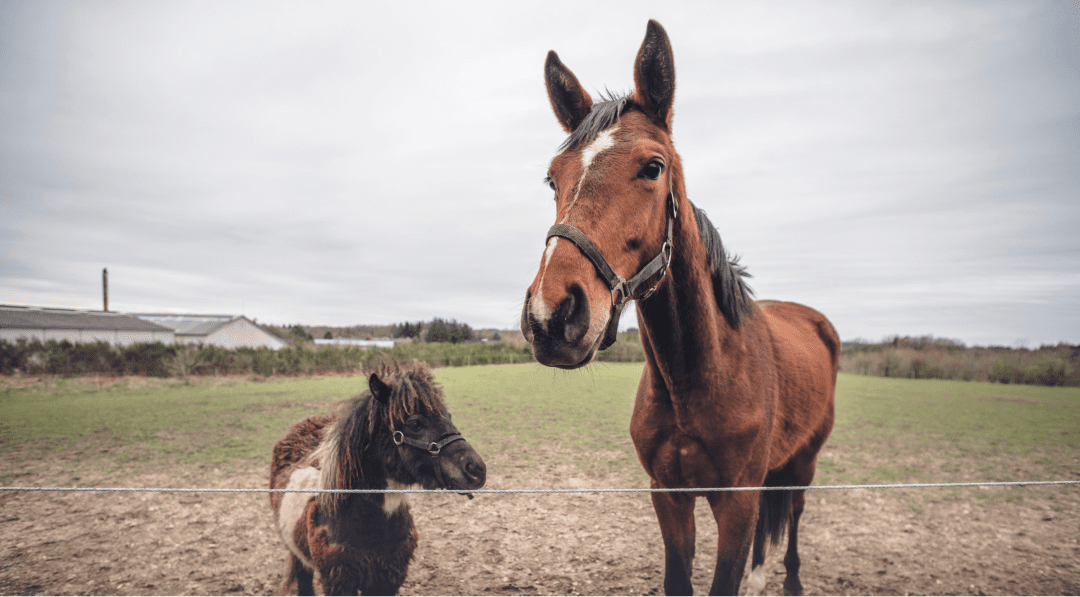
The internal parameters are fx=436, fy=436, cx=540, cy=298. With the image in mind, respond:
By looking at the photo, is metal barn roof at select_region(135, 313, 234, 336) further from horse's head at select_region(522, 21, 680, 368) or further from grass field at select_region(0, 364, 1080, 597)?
horse's head at select_region(522, 21, 680, 368)

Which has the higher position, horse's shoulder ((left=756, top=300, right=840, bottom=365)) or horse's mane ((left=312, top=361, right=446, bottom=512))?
horse's shoulder ((left=756, top=300, right=840, bottom=365))

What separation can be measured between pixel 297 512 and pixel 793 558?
4443 mm

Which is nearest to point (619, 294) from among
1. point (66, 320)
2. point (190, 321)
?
point (66, 320)

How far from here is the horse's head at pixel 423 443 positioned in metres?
3.02

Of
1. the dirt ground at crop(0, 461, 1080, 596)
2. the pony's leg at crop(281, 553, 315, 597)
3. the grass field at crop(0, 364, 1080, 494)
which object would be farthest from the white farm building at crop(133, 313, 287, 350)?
the pony's leg at crop(281, 553, 315, 597)

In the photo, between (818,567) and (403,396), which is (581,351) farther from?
(818,567)

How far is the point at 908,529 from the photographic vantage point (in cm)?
602

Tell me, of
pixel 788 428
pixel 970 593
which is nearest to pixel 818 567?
pixel 970 593

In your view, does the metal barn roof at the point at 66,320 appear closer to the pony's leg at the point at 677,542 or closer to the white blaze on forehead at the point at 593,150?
the pony's leg at the point at 677,542

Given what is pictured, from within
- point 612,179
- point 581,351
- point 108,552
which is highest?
point 612,179

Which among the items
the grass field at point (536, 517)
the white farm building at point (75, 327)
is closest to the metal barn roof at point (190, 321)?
the white farm building at point (75, 327)

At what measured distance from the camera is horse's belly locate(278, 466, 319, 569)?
3.24 meters

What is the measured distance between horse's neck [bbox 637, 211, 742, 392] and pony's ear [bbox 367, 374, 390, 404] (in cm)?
192

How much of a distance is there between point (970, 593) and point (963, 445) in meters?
10.2
